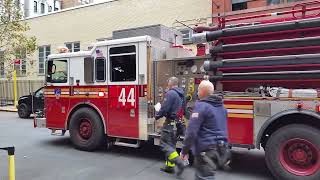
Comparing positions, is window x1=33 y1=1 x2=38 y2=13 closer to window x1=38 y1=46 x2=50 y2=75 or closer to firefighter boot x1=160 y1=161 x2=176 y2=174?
window x1=38 y1=46 x2=50 y2=75

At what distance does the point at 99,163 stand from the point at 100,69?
227 centimetres

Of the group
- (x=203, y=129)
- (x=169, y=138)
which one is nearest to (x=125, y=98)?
(x=169, y=138)

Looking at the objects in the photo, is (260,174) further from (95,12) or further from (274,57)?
(95,12)

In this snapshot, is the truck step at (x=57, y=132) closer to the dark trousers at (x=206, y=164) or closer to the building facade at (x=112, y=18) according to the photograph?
the dark trousers at (x=206, y=164)

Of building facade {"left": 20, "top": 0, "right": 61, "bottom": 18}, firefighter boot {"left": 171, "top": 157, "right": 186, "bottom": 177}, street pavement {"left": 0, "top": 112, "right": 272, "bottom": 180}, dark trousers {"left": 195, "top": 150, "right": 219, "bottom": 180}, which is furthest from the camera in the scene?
building facade {"left": 20, "top": 0, "right": 61, "bottom": 18}

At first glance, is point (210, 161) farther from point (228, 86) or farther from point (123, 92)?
point (123, 92)

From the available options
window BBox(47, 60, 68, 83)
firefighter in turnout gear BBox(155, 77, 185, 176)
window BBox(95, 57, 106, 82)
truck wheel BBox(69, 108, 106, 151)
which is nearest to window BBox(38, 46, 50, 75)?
window BBox(47, 60, 68, 83)

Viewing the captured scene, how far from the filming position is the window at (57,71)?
32.6ft

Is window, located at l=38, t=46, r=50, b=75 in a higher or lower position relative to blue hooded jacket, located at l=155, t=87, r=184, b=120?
higher

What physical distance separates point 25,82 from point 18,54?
780cm

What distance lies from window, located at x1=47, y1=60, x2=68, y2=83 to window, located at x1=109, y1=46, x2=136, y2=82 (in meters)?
1.53

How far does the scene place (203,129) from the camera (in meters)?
4.77

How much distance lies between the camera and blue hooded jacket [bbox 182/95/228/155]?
470 centimetres

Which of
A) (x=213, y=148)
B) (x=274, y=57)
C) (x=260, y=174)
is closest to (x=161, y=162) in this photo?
(x=260, y=174)
